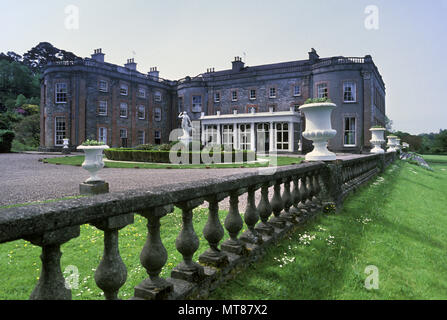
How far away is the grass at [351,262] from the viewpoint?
7.55ft

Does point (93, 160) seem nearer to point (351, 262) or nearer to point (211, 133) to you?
point (351, 262)

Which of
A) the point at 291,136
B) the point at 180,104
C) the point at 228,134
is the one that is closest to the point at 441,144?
the point at 291,136

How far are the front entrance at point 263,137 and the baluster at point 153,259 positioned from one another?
28.2 metres

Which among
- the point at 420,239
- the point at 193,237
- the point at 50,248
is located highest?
the point at 50,248

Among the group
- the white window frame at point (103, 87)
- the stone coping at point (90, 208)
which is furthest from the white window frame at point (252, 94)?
the stone coping at point (90, 208)

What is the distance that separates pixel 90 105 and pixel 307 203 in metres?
29.5

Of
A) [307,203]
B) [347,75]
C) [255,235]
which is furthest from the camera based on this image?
[347,75]

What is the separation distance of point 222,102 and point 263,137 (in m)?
8.27

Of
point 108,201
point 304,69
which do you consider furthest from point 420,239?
point 304,69

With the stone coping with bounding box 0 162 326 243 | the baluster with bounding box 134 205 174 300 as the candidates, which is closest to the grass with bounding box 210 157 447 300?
the baluster with bounding box 134 205 174 300

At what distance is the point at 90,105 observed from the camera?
28984mm

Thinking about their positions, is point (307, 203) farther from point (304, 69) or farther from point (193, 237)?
point (304, 69)

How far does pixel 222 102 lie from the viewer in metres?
34.9

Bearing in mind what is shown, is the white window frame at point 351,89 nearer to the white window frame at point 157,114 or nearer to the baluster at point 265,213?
the white window frame at point 157,114
